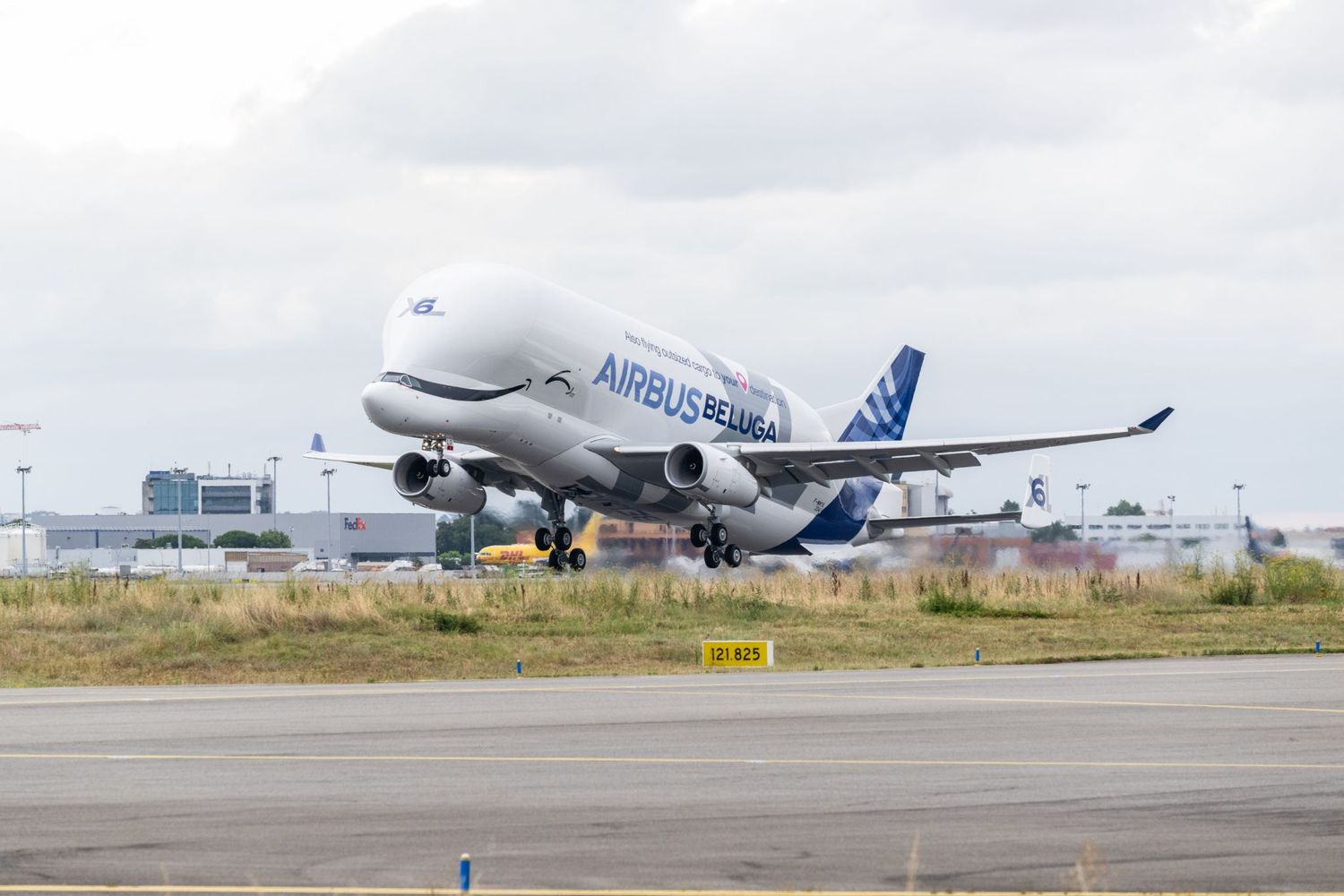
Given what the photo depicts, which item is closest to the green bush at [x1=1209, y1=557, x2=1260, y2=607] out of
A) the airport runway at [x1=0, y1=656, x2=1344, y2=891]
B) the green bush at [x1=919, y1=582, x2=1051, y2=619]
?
the green bush at [x1=919, y1=582, x2=1051, y2=619]

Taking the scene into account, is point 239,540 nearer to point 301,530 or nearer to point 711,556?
point 301,530

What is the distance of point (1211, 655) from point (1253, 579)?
17581mm

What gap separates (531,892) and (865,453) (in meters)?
31.3

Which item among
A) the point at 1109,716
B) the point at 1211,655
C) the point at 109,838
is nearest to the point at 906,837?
the point at 109,838

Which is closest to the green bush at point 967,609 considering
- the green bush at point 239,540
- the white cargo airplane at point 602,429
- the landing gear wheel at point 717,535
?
the white cargo airplane at point 602,429

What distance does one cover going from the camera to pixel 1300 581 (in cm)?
4372

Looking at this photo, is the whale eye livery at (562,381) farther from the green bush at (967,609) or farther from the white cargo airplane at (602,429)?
the green bush at (967,609)

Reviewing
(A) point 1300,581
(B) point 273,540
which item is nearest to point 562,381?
(A) point 1300,581

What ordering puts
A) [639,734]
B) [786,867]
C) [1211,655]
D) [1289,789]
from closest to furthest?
[786,867] < [1289,789] < [639,734] < [1211,655]

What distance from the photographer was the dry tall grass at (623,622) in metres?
29.0

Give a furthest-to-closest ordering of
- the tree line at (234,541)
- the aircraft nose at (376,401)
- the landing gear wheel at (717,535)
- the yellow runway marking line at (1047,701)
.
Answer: the tree line at (234,541), the landing gear wheel at (717,535), the aircraft nose at (376,401), the yellow runway marking line at (1047,701)

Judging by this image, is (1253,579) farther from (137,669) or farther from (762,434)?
(137,669)

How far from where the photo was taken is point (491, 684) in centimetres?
2305

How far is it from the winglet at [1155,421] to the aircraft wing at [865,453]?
3.09 metres
